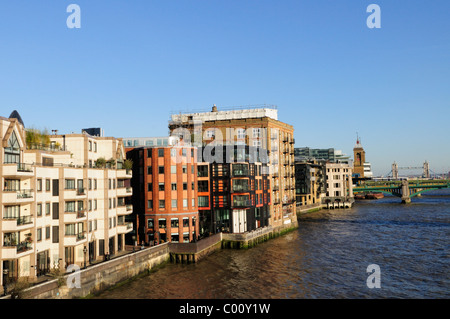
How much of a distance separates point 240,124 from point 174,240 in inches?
1865

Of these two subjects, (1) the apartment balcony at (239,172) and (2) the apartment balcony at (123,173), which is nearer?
(2) the apartment balcony at (123,173)

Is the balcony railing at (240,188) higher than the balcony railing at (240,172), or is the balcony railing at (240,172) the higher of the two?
the balcony railing at (240,172)

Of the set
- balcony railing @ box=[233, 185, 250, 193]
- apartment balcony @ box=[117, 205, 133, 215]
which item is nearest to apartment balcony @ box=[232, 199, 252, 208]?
balcony railing @ box=[233, 185, 250, 193]

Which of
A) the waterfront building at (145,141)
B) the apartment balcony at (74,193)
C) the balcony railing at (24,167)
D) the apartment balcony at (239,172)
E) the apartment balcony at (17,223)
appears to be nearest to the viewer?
the apartment balcony at (17,223)

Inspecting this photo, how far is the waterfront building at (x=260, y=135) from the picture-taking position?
11081 centimetres

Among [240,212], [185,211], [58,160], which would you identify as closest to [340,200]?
[240,212]

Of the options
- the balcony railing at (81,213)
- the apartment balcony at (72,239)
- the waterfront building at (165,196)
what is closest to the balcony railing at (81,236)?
the apartment balcony at (72,239)

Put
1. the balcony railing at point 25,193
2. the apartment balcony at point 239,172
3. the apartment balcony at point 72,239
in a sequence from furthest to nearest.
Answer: the apartment balcony at point 239,172 < the apartment balcony at point 72,239 < the balcony railing at point 25,193

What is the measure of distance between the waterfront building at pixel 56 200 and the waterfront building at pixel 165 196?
6080 millimetres

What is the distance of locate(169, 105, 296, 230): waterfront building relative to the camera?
110812 millimetres

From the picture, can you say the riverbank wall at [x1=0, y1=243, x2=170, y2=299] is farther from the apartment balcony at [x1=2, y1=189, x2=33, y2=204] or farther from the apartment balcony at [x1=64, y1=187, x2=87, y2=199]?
the apartment balcony at [x1=64, y1=187, x2=87, y2=199]

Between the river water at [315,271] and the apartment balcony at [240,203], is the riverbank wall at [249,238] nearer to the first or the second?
the river water at [315,271]

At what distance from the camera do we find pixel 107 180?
65.6 metres

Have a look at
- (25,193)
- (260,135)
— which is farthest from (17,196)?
(260,135)
